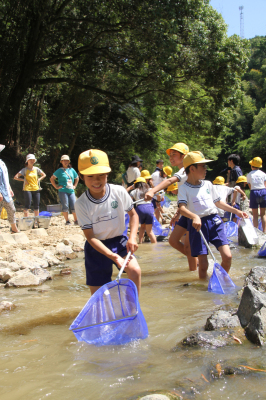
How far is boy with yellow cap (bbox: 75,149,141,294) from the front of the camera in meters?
2.99

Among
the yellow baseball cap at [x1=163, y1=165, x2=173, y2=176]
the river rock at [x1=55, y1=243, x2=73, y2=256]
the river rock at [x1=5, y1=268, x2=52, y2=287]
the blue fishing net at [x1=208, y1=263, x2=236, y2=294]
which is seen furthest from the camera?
the yellow baseball cap at [x1=163, y1=165, x2=173, y2=176]

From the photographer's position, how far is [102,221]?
10.3ft

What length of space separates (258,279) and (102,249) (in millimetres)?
1812

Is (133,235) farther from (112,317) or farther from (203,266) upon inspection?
(203,266)

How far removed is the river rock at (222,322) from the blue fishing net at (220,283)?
1.09 meters

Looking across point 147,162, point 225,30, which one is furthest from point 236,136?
point 225,30

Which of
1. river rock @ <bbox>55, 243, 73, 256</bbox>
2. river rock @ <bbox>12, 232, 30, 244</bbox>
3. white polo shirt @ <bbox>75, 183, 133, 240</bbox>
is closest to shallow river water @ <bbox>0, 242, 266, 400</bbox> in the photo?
white polo shirt @ <bbox>75, 183, 133, 240</bbox>

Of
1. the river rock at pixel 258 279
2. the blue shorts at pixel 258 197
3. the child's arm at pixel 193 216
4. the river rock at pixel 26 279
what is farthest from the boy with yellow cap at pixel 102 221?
the blue shorts at pixel 258 197

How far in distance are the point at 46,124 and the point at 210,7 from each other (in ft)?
25.3

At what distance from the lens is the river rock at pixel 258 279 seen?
12.3 feet

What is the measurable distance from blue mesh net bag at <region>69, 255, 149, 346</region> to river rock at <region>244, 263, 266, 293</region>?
140cm

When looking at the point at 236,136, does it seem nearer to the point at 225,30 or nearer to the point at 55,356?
the point at 225,30

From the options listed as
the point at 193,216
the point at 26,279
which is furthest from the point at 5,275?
the point at 193,216

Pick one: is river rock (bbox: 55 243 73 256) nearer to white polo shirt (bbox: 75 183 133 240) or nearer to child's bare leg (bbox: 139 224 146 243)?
child's bare leg (bbox: 139 224 146 243)
